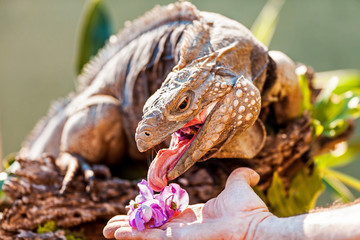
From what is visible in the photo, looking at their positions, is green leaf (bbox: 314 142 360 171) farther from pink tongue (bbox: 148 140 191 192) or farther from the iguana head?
pink tongue (bbox: 148 140 191 192)

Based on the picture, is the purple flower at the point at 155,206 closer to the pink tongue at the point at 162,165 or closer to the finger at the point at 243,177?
the pink tongue at the point at 162,165

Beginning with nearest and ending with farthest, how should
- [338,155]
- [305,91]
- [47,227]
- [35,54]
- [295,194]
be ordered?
[47,227] < [295,194] < [305,91] < [338,155] < [35,54]

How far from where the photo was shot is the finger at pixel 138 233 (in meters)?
1.31

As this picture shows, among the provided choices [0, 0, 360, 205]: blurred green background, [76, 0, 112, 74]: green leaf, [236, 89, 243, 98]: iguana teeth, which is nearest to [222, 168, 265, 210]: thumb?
[236, 89, 243, 98]: iguana teeth

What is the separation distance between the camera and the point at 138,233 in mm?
1338

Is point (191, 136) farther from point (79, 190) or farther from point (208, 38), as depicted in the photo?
point (79, 190)

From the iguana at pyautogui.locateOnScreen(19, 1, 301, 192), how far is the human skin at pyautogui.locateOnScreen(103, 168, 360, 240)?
0.17 metres

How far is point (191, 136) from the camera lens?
166 cm

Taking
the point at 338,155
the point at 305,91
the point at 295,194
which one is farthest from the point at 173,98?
the point at 338,155

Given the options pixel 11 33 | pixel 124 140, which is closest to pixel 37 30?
pixel 11 33

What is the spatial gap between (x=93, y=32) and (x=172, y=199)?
285cm

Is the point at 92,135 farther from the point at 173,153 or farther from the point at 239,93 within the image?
the point at 239,93

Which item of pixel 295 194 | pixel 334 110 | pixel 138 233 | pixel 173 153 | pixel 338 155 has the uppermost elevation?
pixel 173 153

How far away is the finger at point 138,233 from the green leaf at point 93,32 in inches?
110
